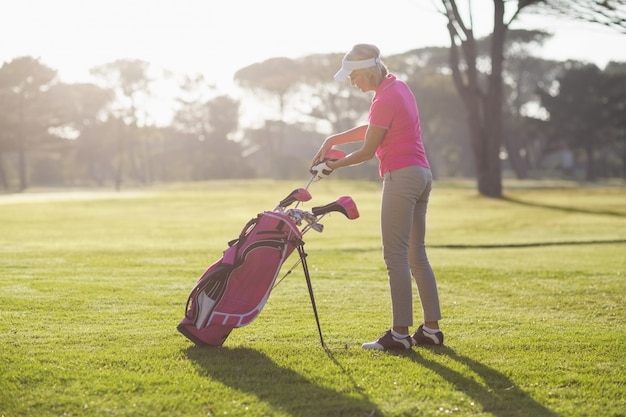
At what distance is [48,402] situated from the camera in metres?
4.43

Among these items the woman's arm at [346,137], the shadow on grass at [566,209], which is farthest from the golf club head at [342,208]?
the shadow on grass at [566,209]

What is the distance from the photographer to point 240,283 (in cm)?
573

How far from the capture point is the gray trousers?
18.7ft

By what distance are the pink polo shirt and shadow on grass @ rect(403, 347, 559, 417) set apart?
1.25 meters

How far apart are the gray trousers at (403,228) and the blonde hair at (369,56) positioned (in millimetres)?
612

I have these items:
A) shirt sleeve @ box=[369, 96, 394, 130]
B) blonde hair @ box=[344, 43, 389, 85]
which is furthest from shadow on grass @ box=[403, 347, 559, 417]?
blonde hair @ box=[344, 43, 389, 85]

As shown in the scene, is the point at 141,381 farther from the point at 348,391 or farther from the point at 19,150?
the point at 19,150

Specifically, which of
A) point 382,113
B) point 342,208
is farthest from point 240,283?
point 382,113

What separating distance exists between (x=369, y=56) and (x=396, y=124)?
0.46 meters

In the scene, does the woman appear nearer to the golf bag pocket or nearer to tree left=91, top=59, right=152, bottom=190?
the golf bag pocket

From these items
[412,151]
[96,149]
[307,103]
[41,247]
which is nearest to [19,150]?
[96,149]

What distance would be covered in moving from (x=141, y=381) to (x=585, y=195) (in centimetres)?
3222

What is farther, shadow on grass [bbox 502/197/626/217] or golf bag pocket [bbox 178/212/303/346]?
shadow on grass [bbox 502/197/626/217]

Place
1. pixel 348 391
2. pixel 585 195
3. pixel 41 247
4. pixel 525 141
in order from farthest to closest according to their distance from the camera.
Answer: pixel 525 141
pixel 585 195
pixel 41 247
pixel 348 391
